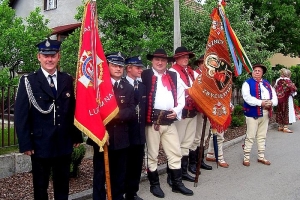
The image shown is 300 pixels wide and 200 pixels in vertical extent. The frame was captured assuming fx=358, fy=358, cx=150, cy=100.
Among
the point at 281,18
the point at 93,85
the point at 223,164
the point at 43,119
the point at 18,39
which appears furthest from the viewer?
the point at 281,18

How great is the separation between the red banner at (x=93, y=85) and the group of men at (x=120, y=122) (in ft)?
0.53

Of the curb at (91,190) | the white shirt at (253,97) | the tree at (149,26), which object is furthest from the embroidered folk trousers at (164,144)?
the tree at (149,26)

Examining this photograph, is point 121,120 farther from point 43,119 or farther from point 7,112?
point 7,112

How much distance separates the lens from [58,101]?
396cm

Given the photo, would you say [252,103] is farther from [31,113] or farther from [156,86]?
[31,113]

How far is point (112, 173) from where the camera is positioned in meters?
4.56

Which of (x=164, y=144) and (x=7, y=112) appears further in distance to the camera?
(x=7, y=112)

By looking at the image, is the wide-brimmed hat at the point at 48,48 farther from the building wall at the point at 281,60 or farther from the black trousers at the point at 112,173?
the building wall at the point at 281,60

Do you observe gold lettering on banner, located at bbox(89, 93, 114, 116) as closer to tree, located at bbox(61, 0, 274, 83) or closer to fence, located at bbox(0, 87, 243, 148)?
fence, located at bbox(0, 87, 243, 148)

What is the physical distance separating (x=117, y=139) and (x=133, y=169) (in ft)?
2.54

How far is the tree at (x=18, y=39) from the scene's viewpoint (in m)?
6.45

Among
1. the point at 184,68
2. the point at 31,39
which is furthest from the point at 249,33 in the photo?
the point at 31,39

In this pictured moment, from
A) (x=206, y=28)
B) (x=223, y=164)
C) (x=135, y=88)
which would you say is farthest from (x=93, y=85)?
→ (x=206, y=28)

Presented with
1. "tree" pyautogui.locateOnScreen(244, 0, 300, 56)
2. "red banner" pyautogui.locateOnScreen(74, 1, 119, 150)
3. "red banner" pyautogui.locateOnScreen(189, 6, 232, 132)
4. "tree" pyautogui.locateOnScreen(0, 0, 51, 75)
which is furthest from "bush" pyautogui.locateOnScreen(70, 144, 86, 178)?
"tree" pyautogui.locateOnScreen(244, 0, 300, 56)
